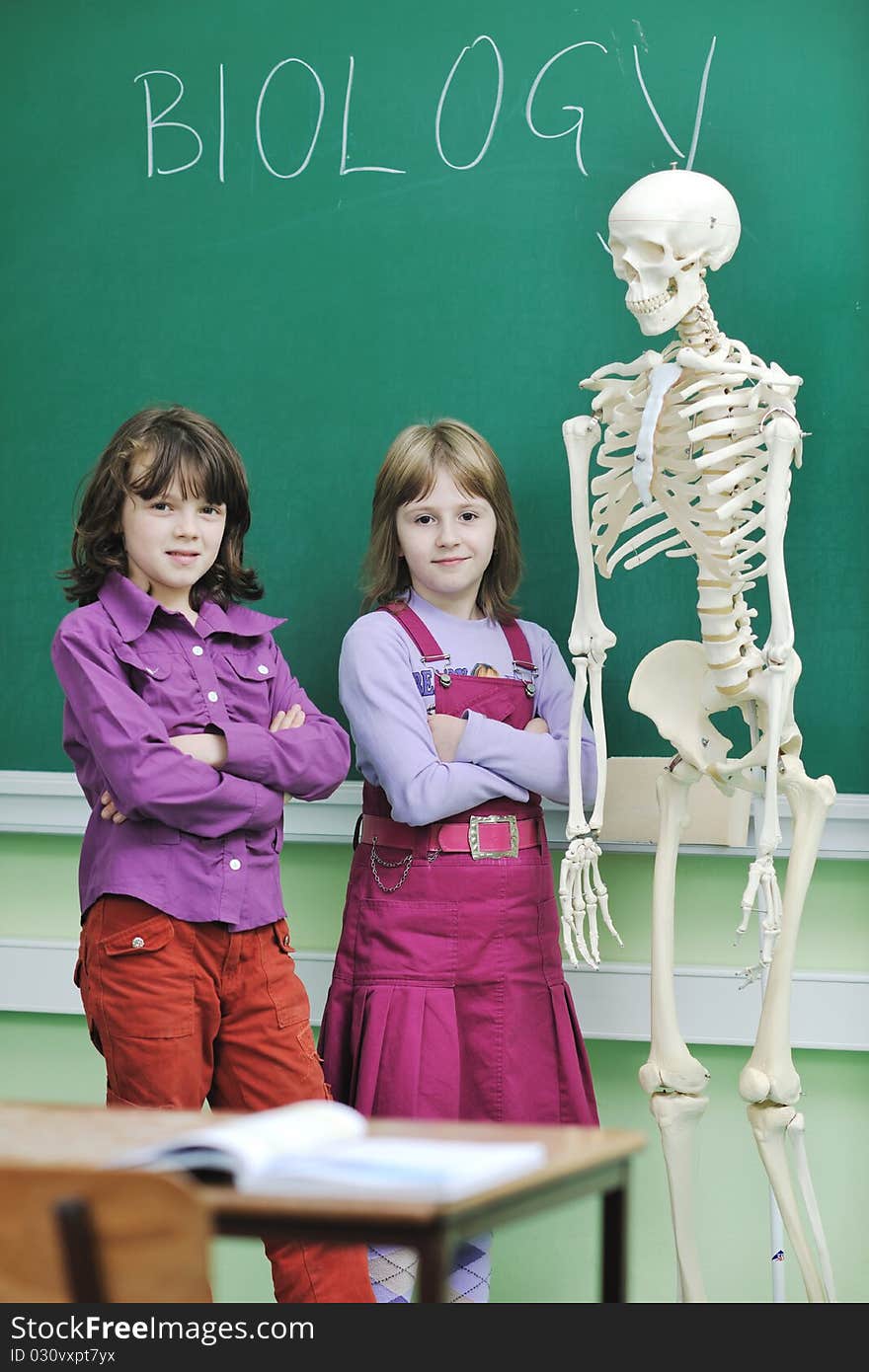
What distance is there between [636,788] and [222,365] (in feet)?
3.78

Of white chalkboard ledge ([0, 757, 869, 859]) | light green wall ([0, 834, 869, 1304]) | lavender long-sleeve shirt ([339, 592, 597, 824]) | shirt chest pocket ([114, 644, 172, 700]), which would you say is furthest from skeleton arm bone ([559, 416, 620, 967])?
shirt chest pocket ([114, 644, 172, 700])

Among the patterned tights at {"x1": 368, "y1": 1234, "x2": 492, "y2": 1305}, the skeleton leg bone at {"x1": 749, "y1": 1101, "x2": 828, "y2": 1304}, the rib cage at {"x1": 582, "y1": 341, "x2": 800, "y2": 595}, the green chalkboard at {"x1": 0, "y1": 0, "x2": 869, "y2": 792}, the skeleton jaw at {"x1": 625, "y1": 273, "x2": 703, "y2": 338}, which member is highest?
the green chalkboard at {"x1": 0, "y1": 0, "x2": 869, "y2": 792}

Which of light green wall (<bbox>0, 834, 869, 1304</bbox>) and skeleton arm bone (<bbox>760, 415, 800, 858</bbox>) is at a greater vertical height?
skeleton arm bone (<bbox>760, 415, 800, 858</bbox>)

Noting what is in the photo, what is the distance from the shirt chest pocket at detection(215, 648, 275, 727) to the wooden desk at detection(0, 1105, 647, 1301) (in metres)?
1.06

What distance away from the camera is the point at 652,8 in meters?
2.78

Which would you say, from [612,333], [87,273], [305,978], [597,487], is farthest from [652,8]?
[305,978]

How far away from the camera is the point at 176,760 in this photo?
226 centimetres

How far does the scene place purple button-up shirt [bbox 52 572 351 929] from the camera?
2.26 metres

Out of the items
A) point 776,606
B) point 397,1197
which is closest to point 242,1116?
point 397,1197

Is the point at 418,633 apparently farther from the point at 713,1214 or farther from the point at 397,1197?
the point at 397,1197

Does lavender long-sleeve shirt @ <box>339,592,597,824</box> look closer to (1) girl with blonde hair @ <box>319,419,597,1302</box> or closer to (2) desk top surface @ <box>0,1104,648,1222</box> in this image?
(1) girl with blonde hair @ <box>319,419,597,1302</box>

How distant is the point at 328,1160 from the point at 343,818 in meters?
1.70

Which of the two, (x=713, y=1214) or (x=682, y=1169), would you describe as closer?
(x=682, y=1169)
